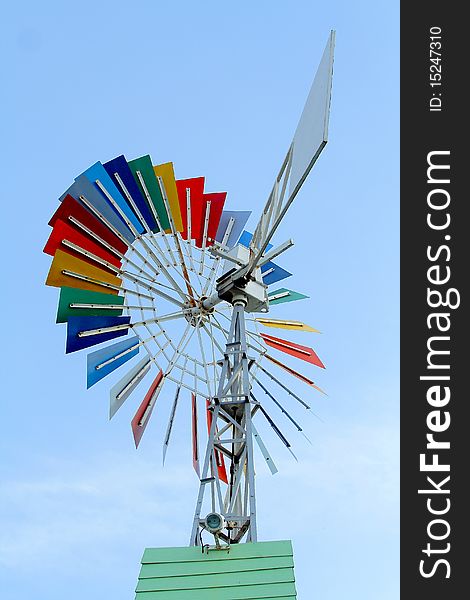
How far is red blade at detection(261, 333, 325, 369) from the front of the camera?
12.4 m

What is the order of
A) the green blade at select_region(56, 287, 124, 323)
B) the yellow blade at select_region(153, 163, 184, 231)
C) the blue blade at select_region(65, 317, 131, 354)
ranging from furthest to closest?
the yellow blade at select_region(153, 163, 184, 231) → the green blade at select_region(56, 287, 124, 323) → the blue blade at select_region(65, 317, 131, 354)

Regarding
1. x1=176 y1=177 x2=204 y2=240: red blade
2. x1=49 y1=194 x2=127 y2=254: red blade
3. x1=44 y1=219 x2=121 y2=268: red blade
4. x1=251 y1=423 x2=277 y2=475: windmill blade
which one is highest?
x1=176 y1=177 x2=204 y2=240: red blade

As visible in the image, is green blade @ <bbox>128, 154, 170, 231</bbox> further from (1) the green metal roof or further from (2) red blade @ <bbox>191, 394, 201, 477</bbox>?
(1) the green metal roof

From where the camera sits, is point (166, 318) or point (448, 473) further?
point (166, 318)

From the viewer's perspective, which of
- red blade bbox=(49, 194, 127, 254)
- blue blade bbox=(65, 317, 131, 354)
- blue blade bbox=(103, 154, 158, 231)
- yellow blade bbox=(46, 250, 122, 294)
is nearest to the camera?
blue blade bbox=(65, 317, 131, 354)

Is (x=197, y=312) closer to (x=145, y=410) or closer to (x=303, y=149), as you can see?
(x=145, y=410)

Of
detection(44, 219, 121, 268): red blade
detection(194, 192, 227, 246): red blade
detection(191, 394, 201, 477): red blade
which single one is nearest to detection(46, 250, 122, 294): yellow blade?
detection(44, 219, 121, 268): red blade

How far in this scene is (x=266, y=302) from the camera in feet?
37.7

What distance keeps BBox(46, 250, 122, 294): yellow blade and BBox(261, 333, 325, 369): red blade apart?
2473mm

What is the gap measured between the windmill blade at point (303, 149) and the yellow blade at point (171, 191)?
1.52 meters

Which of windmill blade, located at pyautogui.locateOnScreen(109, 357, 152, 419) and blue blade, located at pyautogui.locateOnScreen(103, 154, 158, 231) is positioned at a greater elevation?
blue blade, located at pyautogui.locateOnScreen(103, 154, 158, 231)

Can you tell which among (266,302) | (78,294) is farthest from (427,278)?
(78,294)

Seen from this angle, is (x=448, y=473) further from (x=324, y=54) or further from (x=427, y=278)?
(x=324, y=54)

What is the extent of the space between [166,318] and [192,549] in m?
4.17
